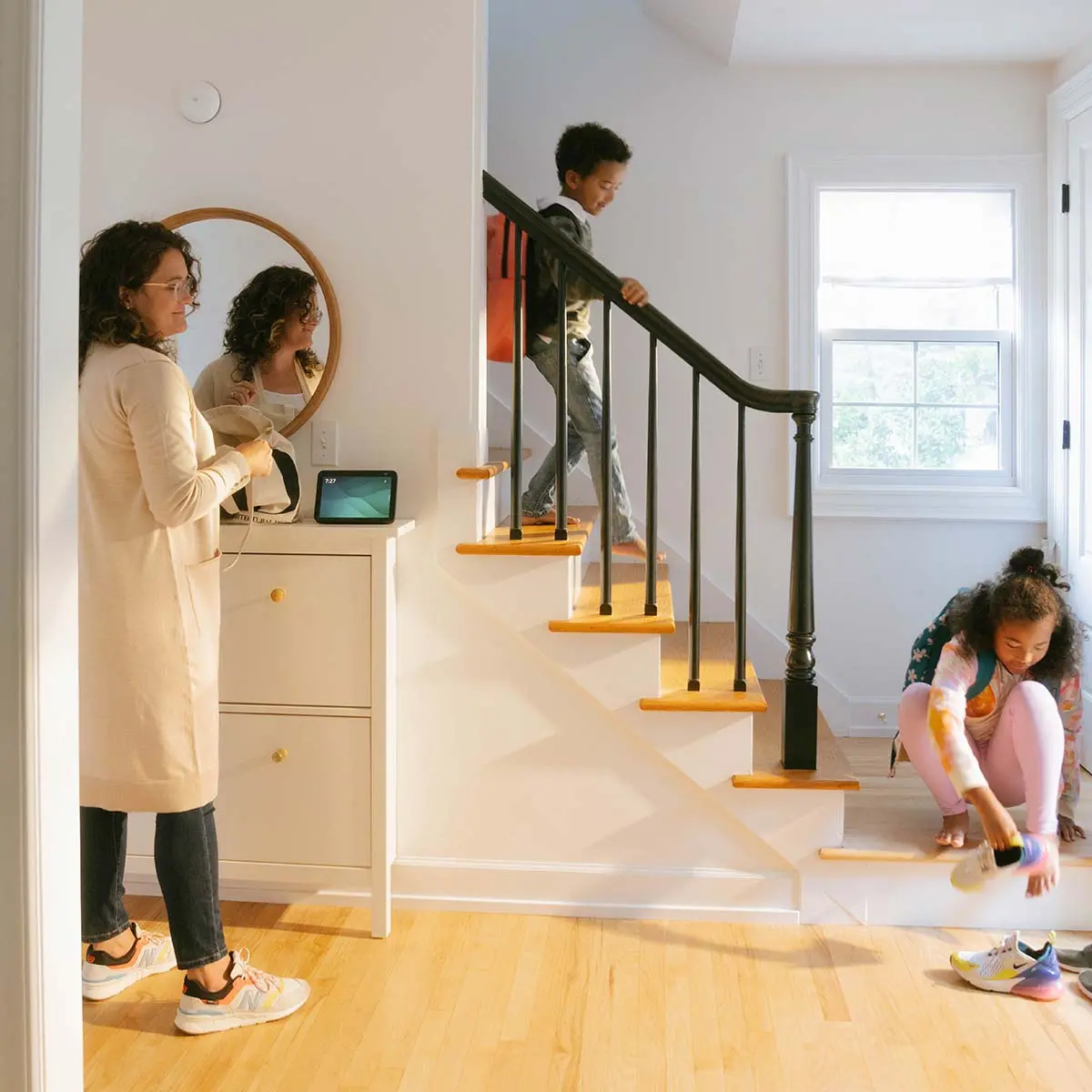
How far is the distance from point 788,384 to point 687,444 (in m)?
0.39

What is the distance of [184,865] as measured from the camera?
82.8 inches

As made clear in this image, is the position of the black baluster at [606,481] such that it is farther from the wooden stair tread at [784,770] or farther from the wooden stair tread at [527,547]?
the wooden stair tread at [784,770]

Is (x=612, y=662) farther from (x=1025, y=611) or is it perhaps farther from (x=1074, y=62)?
(x=1074, y=62)

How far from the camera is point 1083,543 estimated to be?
11.7 ft

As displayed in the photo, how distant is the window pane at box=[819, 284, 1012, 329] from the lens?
3.89m

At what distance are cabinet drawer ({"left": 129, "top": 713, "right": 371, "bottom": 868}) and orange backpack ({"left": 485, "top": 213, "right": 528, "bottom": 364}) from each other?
101 cm

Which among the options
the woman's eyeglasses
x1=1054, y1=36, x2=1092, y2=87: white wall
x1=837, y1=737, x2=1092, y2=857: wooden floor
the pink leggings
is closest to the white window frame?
x1=1054, y1=36, x2=1092, y2=87: white wall

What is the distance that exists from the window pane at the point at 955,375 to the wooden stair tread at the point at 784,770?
1.45 m

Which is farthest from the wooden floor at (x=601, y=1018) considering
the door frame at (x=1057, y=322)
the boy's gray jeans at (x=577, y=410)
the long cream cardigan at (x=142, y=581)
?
the door frame at (x=1057, y=322)

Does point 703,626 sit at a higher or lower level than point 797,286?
lower

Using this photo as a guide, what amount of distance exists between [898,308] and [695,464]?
1.67 metres

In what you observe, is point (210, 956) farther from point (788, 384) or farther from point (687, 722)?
point (788, 384)

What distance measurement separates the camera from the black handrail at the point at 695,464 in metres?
2.57

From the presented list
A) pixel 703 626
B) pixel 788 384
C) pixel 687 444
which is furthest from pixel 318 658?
pixel 788 384
